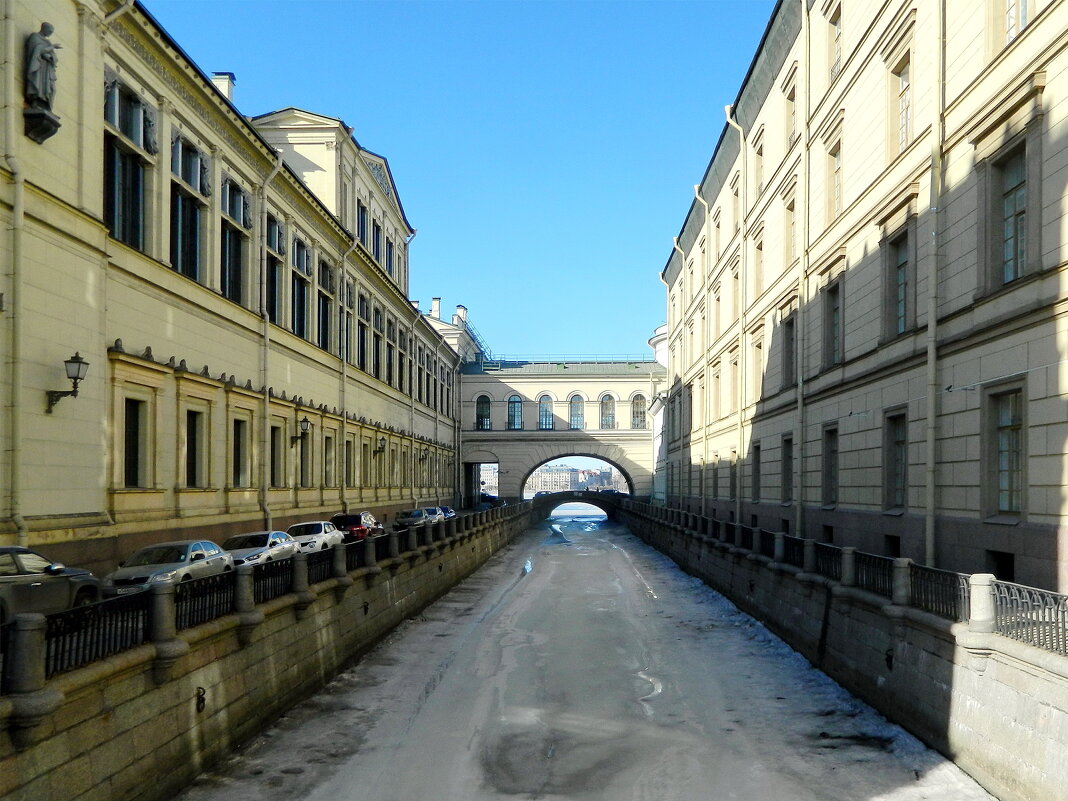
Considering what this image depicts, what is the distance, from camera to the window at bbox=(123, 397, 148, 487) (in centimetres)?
1961

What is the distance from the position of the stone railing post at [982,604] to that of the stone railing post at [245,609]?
30.0ft

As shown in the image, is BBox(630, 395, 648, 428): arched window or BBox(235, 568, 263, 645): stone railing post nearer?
BBox(235, 568, 263, 645): stone railing post

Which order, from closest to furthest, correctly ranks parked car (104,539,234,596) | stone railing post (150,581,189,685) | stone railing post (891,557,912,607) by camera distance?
stone railing post (150,581,189,685), stone railing post (891,557,912,607), parked car (104,539,234,596)

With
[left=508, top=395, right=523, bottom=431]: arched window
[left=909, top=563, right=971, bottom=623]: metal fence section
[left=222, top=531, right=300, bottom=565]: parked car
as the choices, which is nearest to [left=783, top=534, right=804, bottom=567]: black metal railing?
[left=909, top=563, right=971, bottom=623]: metal fence section

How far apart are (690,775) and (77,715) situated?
714 cm

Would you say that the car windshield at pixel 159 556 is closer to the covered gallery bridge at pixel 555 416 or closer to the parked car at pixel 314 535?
the parked car at pixel 314 535

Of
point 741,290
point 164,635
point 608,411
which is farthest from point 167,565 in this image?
point 608,411

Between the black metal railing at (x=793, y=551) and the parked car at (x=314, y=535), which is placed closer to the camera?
the black metal railing at (x=793, y=551)

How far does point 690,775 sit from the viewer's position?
12.0 metres

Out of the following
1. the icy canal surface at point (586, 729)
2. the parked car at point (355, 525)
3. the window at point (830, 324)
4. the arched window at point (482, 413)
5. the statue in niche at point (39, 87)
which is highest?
the statue in niche at point (39, 87)

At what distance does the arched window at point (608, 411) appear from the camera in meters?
73.9

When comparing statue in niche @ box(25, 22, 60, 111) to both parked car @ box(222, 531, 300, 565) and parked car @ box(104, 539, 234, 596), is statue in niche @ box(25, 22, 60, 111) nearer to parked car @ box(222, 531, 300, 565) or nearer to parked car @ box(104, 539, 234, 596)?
parked car @ box(104, 539, 234, 596)

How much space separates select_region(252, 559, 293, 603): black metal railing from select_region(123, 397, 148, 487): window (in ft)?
19.0

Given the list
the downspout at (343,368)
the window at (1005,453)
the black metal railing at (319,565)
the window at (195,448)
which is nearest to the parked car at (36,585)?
the black metal railing at (319,565)
